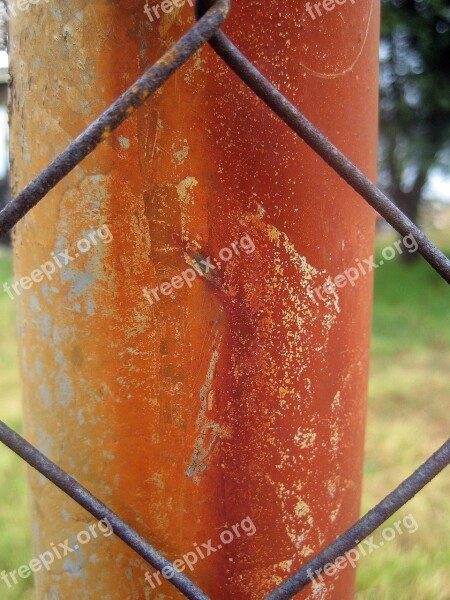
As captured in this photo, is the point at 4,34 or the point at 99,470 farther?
the point at 4,34

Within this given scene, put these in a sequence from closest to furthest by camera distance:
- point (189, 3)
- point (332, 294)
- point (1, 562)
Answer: point (189, 3) → point (332, 294) → point (1, 562)

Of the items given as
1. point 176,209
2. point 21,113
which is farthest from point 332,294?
point 21,113

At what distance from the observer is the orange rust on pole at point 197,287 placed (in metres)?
0.72

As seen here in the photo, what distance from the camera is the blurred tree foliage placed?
582cm

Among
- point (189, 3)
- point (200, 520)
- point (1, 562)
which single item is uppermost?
point (189, 3)

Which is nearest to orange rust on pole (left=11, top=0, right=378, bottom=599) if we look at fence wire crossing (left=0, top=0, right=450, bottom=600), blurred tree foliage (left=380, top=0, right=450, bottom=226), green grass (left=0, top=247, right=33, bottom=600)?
fence wire crossing (left=0, top=0, right=450, bottom=600)

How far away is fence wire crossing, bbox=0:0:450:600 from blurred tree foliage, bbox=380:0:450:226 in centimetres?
582

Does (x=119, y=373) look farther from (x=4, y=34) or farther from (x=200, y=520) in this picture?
(x=4, y=34)

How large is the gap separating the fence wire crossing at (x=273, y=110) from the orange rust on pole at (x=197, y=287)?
3.1 inches

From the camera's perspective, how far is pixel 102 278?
76 cm

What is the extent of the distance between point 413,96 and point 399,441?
4885mm

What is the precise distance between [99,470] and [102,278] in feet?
0.86

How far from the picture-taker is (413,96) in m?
6.43

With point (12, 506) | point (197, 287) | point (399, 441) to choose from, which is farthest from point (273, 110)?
point (399, 441)
